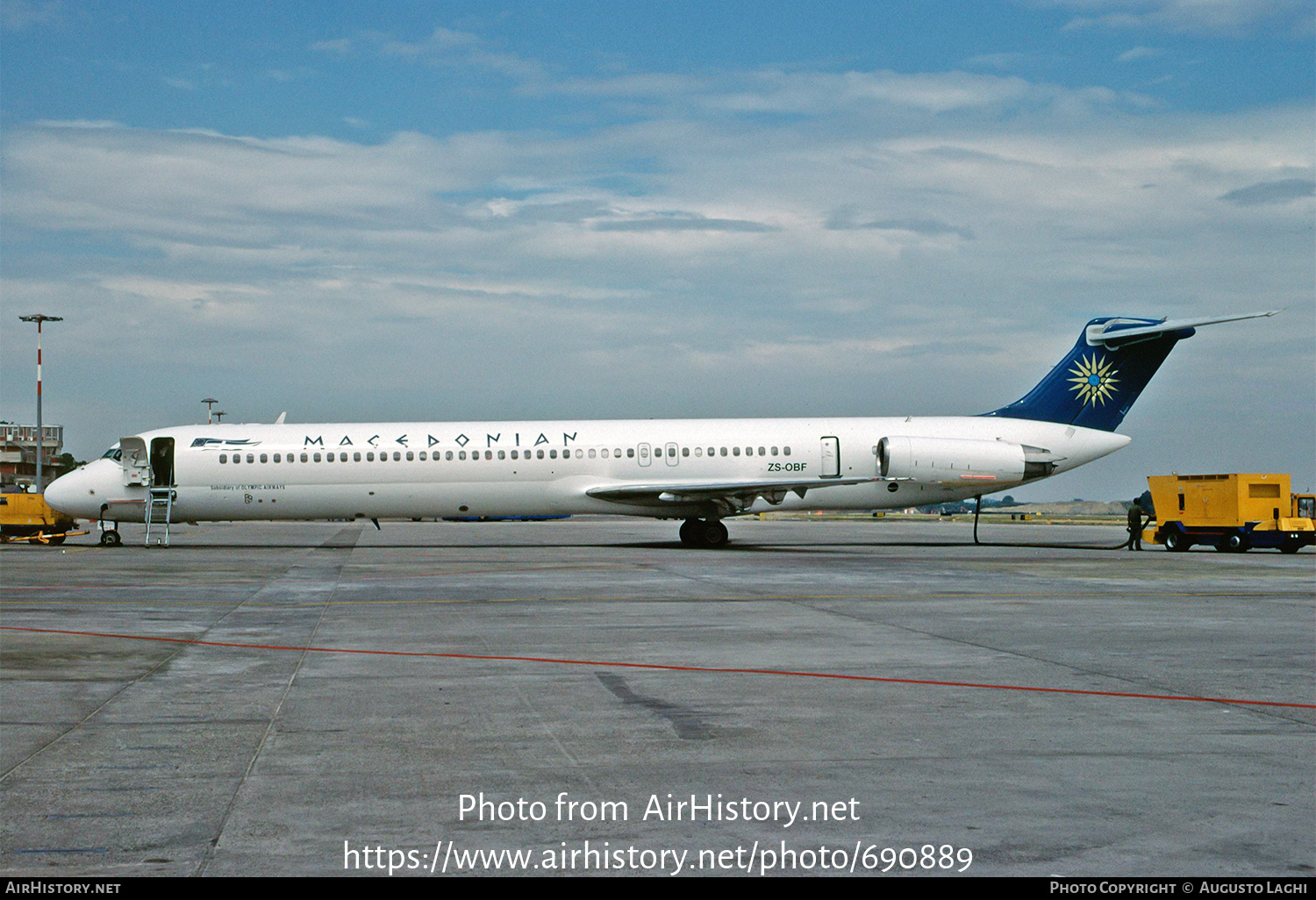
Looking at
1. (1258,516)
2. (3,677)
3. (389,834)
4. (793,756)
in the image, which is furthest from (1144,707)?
(1258,516)

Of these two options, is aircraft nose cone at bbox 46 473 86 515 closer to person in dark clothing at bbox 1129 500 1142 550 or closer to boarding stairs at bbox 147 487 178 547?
boarding stairs at bbox 147 487 178 547

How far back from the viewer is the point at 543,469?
3184 centimetres

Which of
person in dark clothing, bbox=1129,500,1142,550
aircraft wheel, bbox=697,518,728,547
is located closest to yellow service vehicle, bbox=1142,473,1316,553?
person in dark clothing, bbox=1129,500,1142,550

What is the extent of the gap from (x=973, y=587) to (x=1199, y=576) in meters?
5.56

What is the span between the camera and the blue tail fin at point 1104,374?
33.8 metres

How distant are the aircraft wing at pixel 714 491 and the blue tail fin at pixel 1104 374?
626 centimetres

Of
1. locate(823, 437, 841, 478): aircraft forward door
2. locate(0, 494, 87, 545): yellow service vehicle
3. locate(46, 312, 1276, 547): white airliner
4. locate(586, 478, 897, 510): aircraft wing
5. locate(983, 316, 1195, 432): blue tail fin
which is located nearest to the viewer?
locate(586, 478, 897, 510): aircraft wing

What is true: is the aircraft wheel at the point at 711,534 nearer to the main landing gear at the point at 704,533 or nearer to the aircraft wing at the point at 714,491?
the main landing gear at the point at 704,533

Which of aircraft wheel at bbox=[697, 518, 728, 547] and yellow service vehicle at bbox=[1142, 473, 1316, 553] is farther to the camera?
aircraft wheel at bbox=[697, 518, 728, 547]

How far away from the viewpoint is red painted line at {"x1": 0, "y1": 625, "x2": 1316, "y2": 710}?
8766 millimetres

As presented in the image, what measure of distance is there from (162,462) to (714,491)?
1513cm

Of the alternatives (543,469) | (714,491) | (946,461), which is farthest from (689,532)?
(946,461)

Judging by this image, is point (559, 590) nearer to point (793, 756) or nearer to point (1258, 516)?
point (793, 756)

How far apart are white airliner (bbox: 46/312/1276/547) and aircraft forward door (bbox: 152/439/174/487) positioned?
33 millimetres
